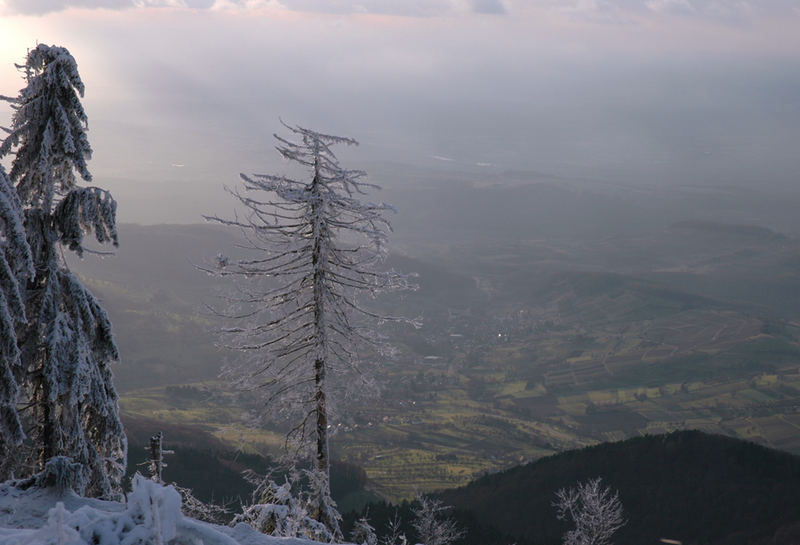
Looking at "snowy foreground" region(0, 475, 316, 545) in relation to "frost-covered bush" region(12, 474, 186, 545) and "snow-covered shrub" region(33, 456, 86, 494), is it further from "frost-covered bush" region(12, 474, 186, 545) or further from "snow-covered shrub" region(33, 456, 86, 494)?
"snow-covered shrub" region(33, 456, 86, 494)

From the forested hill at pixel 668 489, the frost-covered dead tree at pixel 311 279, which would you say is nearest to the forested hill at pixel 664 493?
the forested hill at pixel 668 489

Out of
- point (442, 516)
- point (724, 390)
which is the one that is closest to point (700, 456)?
point (442, 516)

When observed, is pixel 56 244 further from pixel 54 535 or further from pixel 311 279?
pixel 54 535

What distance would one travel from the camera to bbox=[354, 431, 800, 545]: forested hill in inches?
2181

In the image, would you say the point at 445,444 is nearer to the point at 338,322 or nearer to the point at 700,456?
the point at 700,456

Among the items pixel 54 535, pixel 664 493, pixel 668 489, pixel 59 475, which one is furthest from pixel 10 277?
pixel 668 489

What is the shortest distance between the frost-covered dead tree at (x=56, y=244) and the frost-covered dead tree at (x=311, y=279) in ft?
9.39

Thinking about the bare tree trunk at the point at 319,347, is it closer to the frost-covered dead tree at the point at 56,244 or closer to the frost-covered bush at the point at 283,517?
the frost-covered bush at the point at 283,517

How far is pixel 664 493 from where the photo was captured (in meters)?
65.2

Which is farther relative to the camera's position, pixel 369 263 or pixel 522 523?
pixel 522 523

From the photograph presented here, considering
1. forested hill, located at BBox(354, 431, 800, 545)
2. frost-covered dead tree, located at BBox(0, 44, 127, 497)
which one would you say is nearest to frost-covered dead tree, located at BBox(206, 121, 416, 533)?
frost-covered dead tree, located at BBox(0, 44, 127, 497)

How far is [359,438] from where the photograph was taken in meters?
137

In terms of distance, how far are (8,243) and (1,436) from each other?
333 cm

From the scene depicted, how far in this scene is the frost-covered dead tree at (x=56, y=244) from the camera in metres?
11.0
